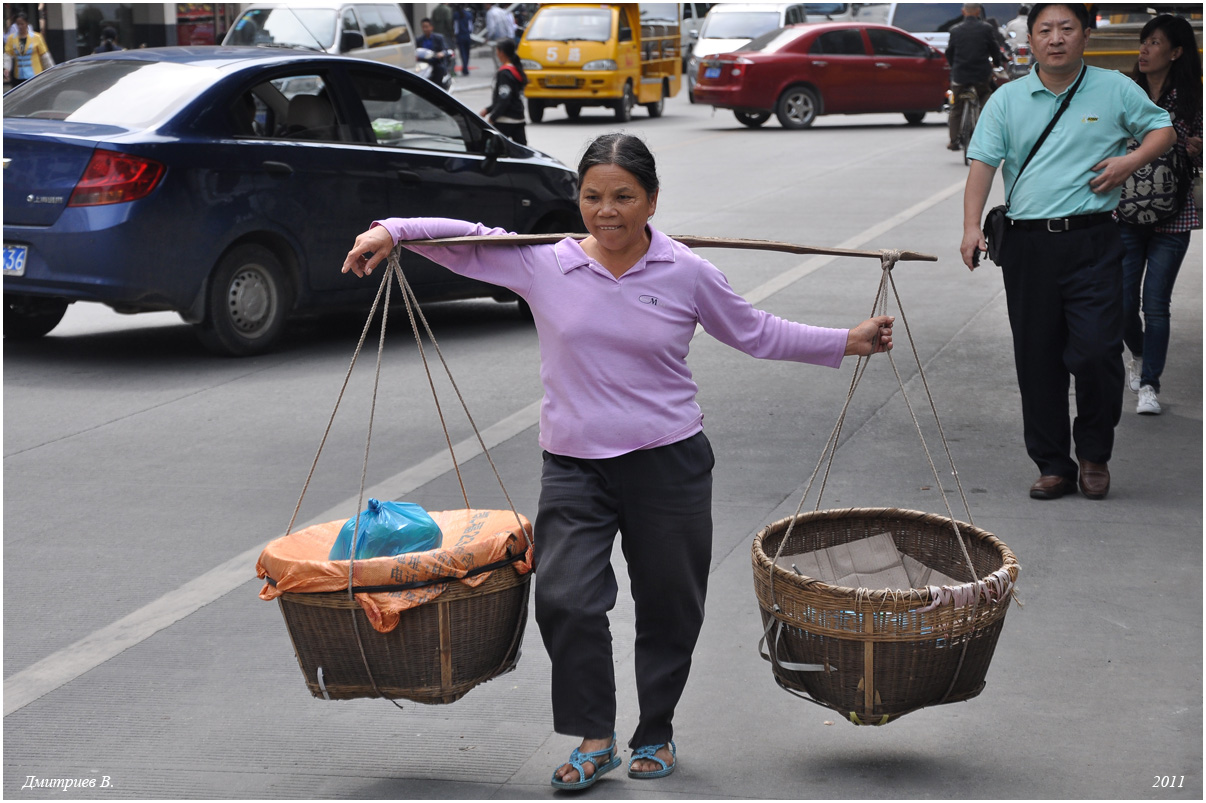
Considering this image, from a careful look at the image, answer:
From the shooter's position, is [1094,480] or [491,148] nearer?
[1094,480]

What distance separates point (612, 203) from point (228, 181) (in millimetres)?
5248

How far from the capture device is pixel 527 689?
157 inches

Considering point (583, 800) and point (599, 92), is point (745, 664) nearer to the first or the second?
point (583, 800)

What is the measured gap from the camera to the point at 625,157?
127 inches

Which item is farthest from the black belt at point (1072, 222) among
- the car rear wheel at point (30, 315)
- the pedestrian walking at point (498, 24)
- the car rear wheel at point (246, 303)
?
the pedestrian walking at point (498, 24)

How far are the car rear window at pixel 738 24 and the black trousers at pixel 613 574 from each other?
1042 inches

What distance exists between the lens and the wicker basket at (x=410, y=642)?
10.6 ft

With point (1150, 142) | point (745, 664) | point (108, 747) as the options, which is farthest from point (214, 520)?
point (1150, 142)

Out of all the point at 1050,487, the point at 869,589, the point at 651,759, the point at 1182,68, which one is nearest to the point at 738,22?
the point at 1182,68

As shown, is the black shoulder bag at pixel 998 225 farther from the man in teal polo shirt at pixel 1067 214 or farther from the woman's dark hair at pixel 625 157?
the woman's dark hair at pixel 625 157

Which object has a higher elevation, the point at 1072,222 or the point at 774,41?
the point at 774,41

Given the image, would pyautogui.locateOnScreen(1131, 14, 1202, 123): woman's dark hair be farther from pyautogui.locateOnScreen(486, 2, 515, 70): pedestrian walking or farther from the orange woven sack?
pyautogui.locateOnScreen(486, 2, 515, 70): pedestrian walking

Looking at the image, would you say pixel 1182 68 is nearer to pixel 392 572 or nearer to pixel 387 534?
pixel 387 534

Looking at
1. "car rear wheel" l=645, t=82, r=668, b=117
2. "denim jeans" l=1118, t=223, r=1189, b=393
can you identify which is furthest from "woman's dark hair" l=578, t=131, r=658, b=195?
"car rear wheel" l=645, t=82, r=668, b=117
